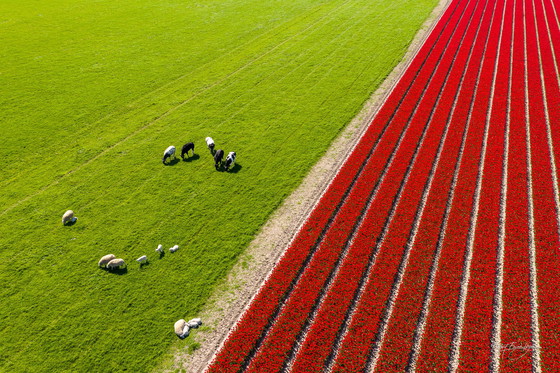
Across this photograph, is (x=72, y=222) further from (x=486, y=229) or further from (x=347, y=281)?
(x=486, y=229)

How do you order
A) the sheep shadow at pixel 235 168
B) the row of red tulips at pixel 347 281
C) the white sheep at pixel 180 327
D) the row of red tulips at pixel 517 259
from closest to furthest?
the row of red tulips at pixel 517 259
the row of red tulips at pixel 347 281
the white sheep at pixel 180 327
the sheep shadow at pixel 235 168

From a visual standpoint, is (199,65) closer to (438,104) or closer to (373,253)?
(438,104)

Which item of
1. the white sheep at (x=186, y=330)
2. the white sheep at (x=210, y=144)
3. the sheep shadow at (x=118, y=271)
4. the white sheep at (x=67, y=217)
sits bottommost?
the white sheep at (x=186, y=330)

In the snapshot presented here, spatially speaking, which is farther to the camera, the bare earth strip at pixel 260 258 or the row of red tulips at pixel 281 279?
the bare earth strip at pixel 260 258

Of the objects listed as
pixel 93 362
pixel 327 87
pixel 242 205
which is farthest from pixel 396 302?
pixel 327 87

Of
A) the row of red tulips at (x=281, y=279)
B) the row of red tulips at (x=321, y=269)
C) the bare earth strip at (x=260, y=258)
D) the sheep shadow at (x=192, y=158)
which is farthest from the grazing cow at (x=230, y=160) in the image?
the row of red tulips at (x=321, y=269)

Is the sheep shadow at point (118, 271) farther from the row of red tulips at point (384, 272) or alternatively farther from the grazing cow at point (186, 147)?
the row of red tulips at point (384, 272)

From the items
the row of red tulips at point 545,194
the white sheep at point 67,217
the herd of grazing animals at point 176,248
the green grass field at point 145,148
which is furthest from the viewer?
the white sheep at point 67,217

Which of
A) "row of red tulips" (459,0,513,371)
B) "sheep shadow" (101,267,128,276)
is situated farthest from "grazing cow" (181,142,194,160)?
"row of red tulips" (459,0,513,371)
